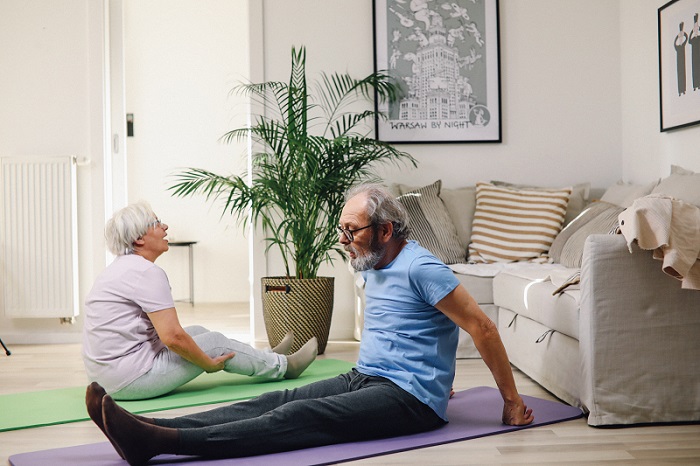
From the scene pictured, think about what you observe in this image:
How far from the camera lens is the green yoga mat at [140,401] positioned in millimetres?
2990

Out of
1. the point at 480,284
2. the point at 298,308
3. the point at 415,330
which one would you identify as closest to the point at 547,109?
the point at 480,284

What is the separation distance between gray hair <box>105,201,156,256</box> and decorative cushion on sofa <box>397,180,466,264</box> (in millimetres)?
1752

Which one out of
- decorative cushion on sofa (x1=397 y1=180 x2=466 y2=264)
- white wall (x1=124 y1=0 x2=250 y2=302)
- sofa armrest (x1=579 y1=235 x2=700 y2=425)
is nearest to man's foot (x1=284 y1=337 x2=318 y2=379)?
decorative cushion on sofa (x1=397 y1=180 x2=466 y2=264)

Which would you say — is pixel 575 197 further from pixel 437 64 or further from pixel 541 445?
pixel 541 445

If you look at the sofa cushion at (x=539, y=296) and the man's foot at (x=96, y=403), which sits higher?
the sofa cushion at (x=539, y=296)

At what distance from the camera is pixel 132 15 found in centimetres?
778

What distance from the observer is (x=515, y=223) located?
15.3 feet

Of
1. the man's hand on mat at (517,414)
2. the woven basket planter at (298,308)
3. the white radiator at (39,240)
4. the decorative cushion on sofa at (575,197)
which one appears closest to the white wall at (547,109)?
the decorative cushion on sofa at (575,197)

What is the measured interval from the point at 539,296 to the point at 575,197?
1.71 m

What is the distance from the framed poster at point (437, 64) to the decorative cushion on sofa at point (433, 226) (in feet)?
1.77

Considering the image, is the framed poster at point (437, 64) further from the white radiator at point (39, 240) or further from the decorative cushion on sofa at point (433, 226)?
the white radiator at point (39, 240)

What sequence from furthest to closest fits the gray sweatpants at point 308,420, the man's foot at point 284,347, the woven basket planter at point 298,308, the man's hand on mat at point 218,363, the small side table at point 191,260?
1. the small side table at point 191,260
2. the woven basket planter at point 298,308
3. the man's foot at point 284,347
4. the man's hand on mat at point 218,363
5. the gray sweatpants at point 308,420

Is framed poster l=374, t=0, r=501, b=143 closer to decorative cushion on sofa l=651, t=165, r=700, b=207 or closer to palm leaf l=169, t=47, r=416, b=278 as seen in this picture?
palm leaf l=169, t=47, r=416, b=278

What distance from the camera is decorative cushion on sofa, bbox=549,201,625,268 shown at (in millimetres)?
4086
